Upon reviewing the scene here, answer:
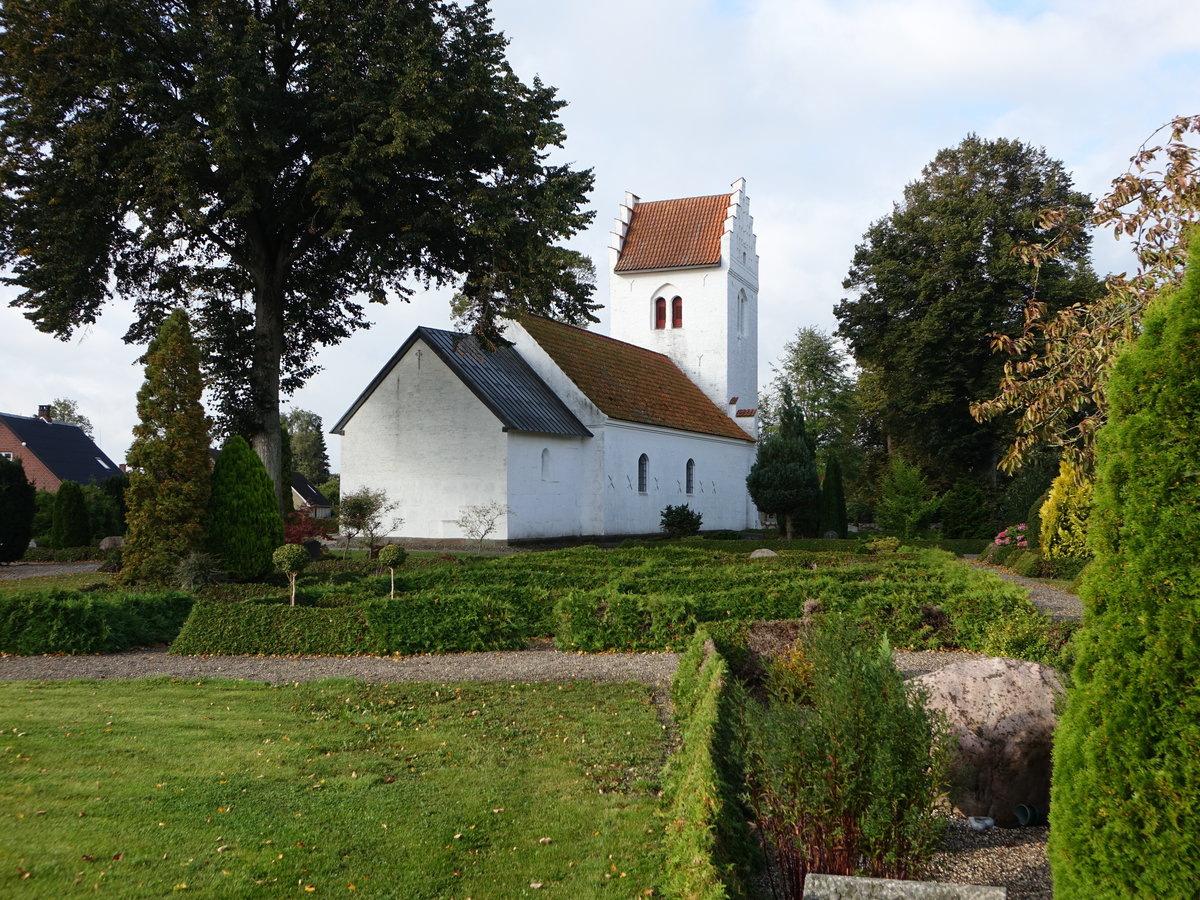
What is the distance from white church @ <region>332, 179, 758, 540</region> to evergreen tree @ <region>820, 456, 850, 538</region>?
17.0ft

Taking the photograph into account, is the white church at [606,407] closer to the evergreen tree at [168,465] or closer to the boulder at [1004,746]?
the evergreen tree at [168,465]

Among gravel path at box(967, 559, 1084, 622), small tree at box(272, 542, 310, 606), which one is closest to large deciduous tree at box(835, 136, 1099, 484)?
gravel path at box(967, 559, 1084, 622)

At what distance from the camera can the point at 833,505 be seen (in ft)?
100

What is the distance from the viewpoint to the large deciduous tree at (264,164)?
16969mm

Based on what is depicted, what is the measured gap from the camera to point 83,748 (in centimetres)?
607

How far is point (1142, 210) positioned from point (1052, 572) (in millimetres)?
11705

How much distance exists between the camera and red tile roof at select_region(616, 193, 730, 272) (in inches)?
1478

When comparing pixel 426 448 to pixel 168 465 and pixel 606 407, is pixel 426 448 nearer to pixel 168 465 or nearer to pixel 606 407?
pixel 606 407

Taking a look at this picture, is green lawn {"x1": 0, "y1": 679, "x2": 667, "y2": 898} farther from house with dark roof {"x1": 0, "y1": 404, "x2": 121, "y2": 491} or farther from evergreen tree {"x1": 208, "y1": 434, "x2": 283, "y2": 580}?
house with dark roof {"x1": 0, "y1": 404, "x2": 121, "y2": 491}

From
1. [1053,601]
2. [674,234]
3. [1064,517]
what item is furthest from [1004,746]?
[674,234]

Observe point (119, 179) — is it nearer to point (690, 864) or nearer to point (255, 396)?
point (255, 396)

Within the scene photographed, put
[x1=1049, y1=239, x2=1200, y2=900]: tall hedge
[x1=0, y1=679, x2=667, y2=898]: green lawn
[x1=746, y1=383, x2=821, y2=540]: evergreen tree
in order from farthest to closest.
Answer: [x1=746, y1=383, x2=821, y2=540]: evergreen tree → [x1=0, y1=679, x2=667, y2=898]: green lawn → [x1=1049, y1=239, x2=1200, y2=900]: tall hedge

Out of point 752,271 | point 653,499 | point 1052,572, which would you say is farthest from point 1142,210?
point 752,271

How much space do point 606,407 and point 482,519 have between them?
6.09 meters
